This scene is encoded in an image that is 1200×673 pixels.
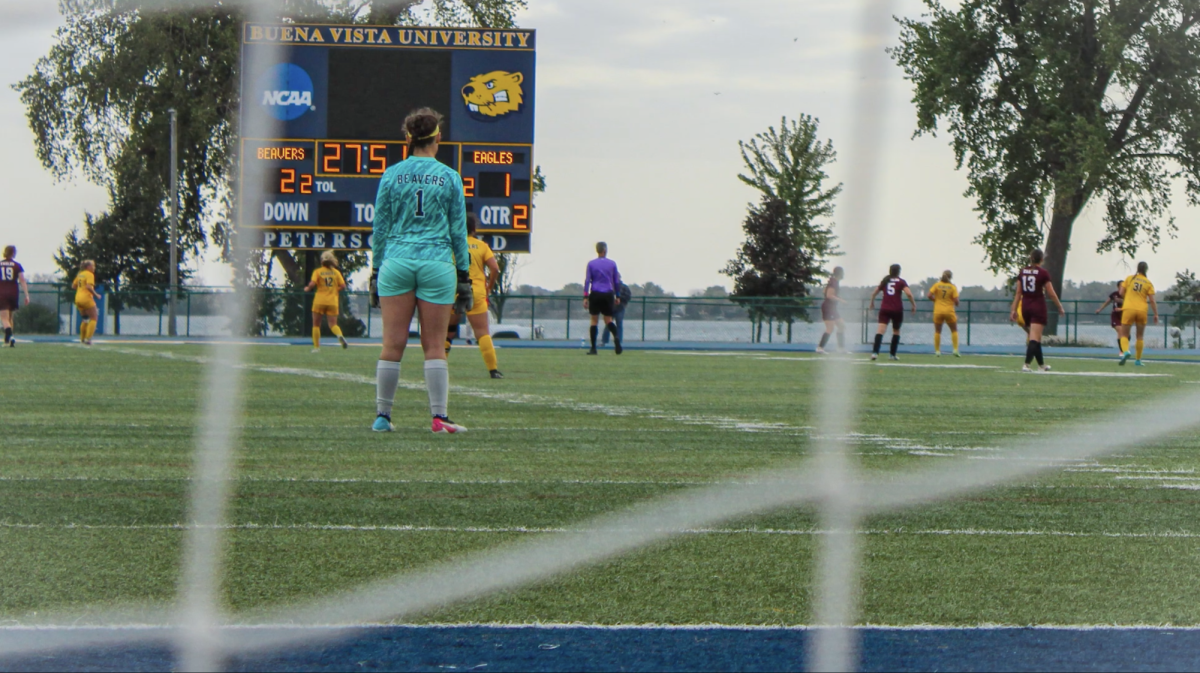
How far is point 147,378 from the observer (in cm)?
1443

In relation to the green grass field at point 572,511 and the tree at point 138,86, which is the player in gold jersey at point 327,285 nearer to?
the green grass field at point 572,511

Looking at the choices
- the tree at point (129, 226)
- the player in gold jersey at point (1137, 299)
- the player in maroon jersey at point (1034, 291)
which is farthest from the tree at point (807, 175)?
the player in gold jersey at point (1137, 299)

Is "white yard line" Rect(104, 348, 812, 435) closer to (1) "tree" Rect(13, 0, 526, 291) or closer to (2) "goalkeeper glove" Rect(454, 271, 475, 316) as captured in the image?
(2) "goalkeeper glove" Rect(454, 271, 475, 316)

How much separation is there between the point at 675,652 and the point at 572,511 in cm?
208

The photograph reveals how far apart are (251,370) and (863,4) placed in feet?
48.3

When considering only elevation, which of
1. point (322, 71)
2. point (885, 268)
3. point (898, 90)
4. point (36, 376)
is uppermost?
point (322, 71)

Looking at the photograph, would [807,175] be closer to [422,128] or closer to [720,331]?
[422,128]

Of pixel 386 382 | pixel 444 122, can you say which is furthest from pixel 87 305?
pixel 386 382

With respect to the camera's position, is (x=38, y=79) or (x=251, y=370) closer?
(x=38, y=79)

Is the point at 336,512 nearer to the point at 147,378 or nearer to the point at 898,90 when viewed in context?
the point at 898,90

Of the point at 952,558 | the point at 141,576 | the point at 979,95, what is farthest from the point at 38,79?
the point at 979,95

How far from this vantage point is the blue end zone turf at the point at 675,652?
292cm

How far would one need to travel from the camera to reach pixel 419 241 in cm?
775

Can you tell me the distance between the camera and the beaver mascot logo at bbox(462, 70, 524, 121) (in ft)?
82.0
